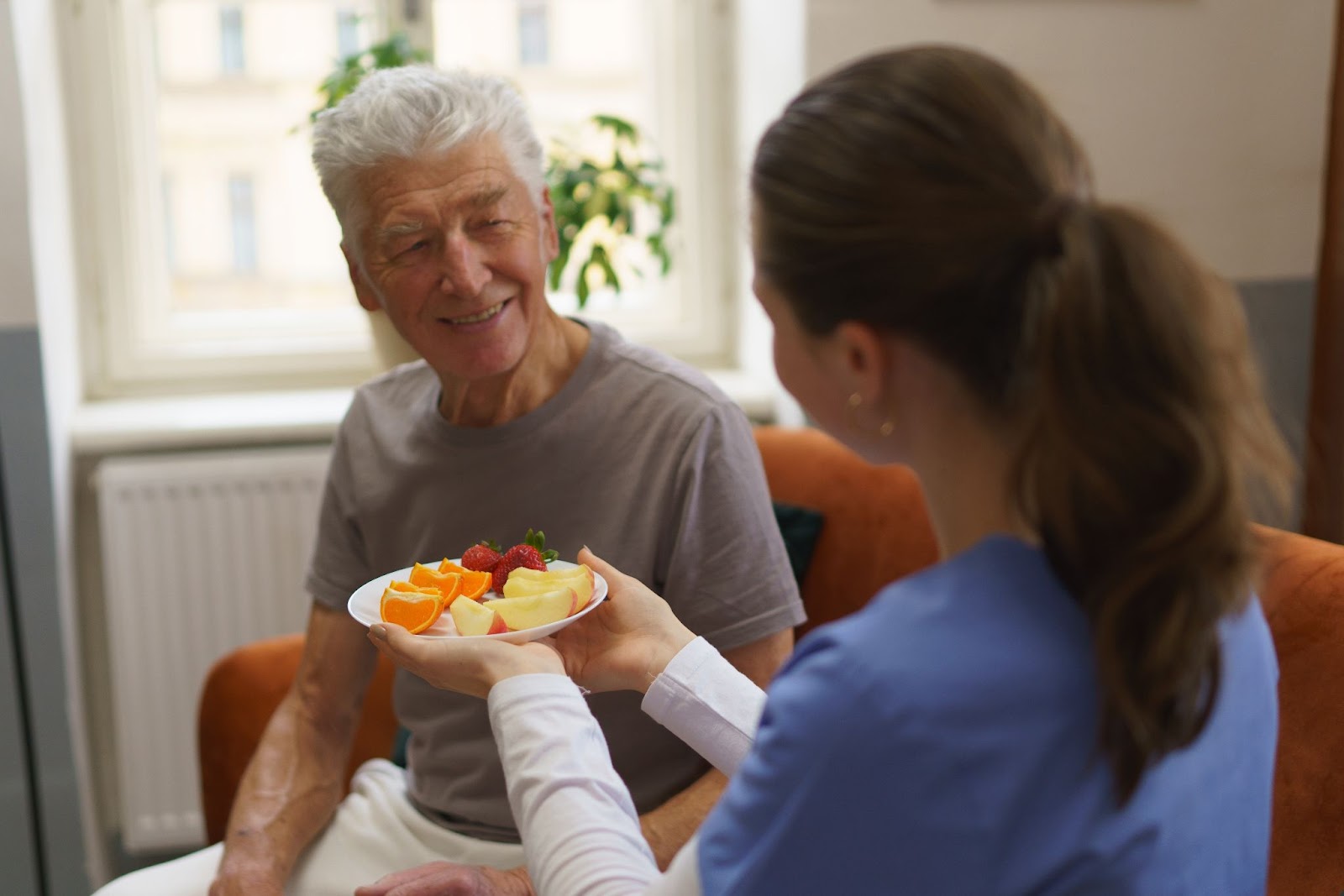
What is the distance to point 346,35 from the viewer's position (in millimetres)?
2760

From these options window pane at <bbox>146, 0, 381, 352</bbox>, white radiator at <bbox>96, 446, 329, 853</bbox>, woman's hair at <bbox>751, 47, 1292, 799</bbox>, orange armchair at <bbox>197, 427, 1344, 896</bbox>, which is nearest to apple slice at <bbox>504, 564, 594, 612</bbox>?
woman's hair at <bbox>751, 47, 1292, 799</bbox>

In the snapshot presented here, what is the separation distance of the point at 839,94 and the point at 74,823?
2260 millimetres

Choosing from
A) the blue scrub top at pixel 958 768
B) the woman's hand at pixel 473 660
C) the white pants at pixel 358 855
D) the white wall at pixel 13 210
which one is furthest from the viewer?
the white wall at pixel 13 210

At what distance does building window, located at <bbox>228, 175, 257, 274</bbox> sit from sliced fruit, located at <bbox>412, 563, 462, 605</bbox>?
1838 millimetres

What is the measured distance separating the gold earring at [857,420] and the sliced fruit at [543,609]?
361mm

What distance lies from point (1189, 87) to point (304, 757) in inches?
76.3

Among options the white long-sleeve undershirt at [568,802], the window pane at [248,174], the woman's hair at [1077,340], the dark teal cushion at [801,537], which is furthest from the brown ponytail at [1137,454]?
the window pane at [248,174]

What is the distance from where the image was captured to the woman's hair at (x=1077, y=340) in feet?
2.31

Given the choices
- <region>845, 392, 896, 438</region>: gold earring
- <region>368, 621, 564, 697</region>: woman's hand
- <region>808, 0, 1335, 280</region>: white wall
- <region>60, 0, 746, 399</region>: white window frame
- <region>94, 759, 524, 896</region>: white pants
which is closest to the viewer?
<region>845, 392, 896, 438</region>: gold earring

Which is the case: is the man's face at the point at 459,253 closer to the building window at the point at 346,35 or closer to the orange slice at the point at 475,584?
the orange slice at the point at 475,584

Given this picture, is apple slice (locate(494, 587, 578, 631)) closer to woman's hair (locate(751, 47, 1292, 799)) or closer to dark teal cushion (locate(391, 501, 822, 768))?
woman's hair (locate(751, 47, 1292, 799))

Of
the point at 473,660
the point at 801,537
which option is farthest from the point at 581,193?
the point at 473,660

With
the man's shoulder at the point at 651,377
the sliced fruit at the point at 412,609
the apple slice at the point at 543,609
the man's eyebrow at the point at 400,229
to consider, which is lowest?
the sliced fruit at the point at 412,609

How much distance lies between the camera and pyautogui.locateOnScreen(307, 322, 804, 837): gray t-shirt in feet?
4.44
